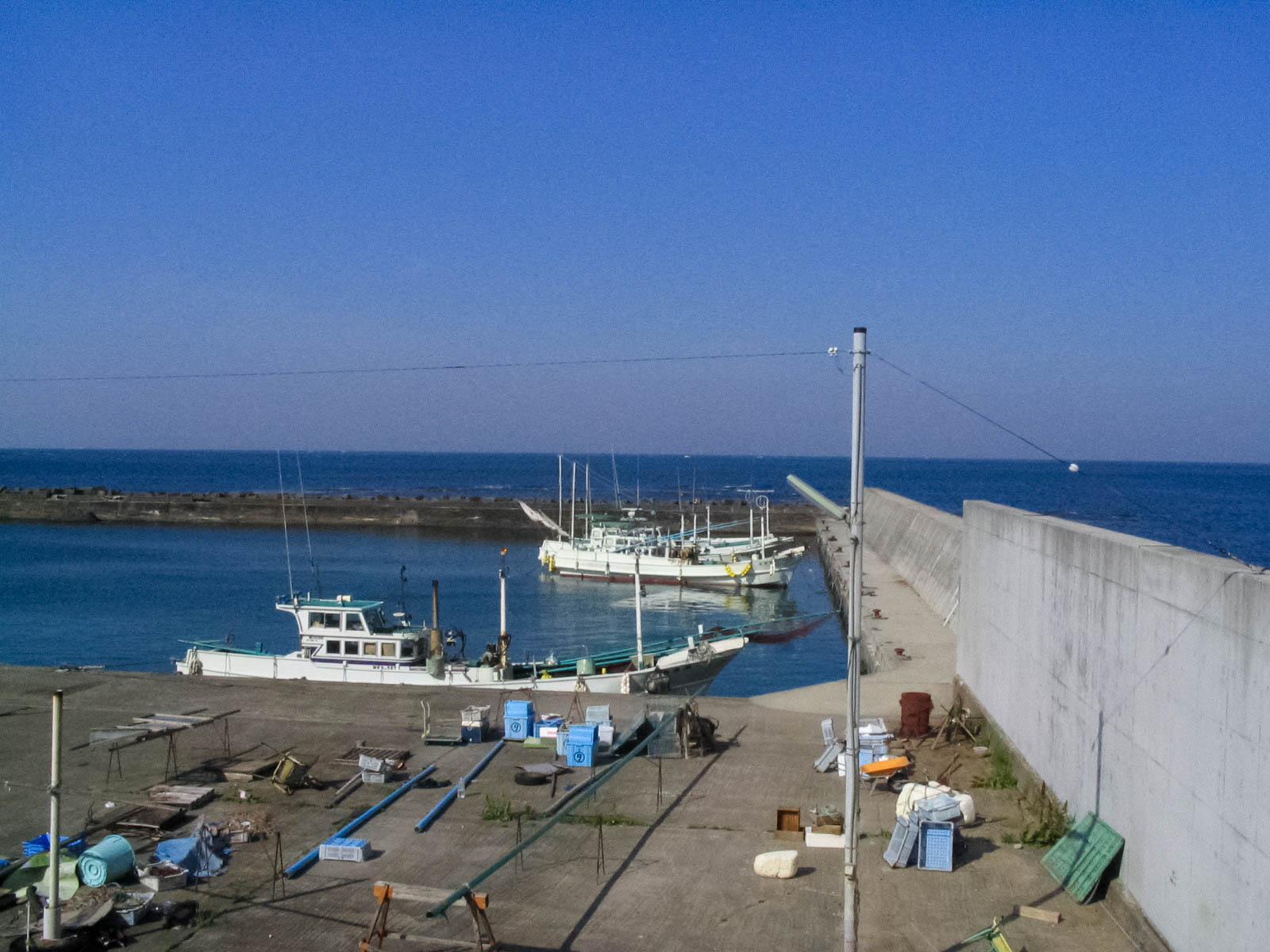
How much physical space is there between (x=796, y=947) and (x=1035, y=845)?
138 inches

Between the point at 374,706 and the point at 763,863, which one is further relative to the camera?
the point at 374,706

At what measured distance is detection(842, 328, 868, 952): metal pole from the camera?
807 cm

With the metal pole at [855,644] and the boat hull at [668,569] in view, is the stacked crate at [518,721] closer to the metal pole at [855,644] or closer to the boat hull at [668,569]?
the metal pole at [855,644]

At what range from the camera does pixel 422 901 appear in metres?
9.41

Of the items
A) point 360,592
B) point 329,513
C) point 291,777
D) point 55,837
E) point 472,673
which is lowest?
point 360,592

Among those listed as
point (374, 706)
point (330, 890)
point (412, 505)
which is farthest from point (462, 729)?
point (412, 505)

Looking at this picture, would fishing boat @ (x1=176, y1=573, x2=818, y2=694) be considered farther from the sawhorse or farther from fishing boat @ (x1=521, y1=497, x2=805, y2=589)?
fishing boat @ (x1=521, y1=497, x2=805, y2=589)

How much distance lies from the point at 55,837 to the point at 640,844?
5.86 metres

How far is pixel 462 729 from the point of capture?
16062 millimetres

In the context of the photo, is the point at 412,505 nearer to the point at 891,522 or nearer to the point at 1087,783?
the point at 891,522

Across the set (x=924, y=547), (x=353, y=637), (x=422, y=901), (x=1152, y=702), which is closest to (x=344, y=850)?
(x=422, y=901)

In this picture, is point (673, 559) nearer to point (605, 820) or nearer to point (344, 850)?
point (605, 820)

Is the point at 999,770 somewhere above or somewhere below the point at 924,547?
above

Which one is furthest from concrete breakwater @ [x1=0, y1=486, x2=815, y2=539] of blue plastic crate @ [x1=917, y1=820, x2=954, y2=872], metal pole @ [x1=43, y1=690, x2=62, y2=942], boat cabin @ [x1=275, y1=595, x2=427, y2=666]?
metal pole @ [x1=43, y1=690, x2=62, y2=942]
